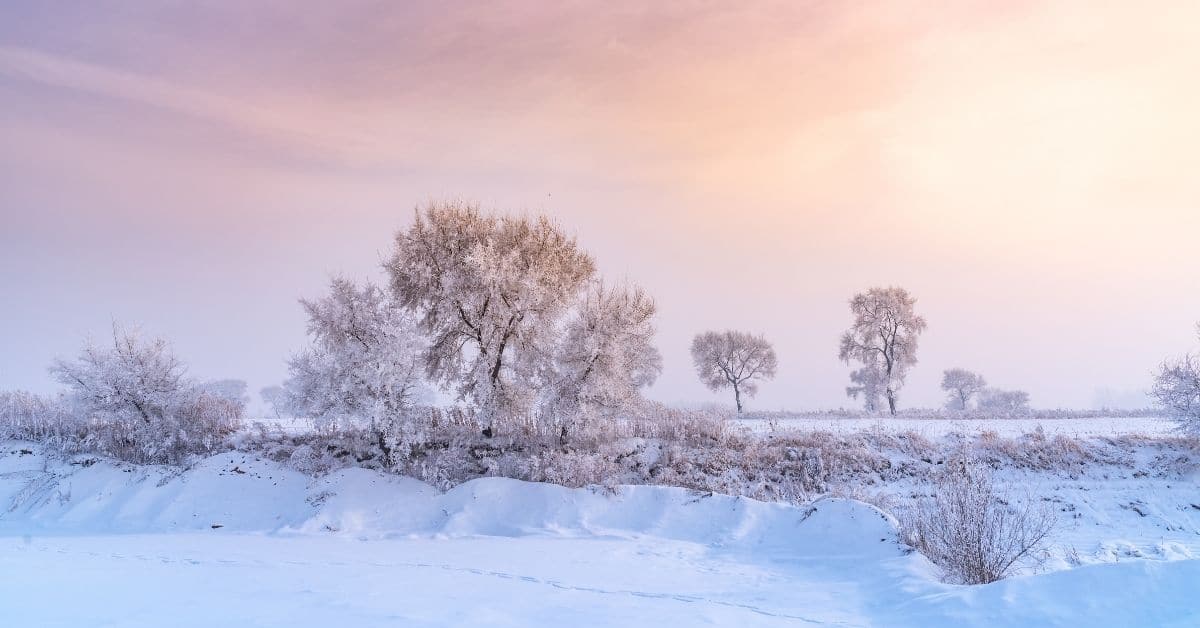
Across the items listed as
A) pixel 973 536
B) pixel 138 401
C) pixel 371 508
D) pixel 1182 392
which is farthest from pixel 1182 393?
pixel 138 401

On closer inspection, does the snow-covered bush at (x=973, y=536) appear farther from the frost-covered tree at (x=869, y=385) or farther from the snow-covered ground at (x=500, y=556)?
the frost-covered tree at (x=869, y=385)

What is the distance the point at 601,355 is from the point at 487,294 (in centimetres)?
484

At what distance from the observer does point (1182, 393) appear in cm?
2467

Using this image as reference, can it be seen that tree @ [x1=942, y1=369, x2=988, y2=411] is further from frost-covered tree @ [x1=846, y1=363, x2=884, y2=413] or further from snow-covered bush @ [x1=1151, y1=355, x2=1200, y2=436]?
snow-covered bush @ [x1=1151, y1=355, x2=1200, y2=436]

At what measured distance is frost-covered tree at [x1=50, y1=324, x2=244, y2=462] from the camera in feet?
72.0

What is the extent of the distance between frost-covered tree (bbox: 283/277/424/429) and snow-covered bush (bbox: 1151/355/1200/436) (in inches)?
1105

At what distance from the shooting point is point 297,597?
9578mm

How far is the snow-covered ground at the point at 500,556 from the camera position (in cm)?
852

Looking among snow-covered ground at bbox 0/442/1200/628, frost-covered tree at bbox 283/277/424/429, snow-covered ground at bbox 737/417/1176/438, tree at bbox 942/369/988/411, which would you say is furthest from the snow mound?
tree at bbox 942/369/988/411

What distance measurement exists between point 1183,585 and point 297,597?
1167cm

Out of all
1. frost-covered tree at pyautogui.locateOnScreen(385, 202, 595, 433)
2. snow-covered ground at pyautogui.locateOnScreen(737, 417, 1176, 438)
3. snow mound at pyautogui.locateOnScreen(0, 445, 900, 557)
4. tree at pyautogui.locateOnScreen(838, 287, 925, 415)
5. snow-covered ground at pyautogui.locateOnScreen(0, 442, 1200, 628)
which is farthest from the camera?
tree at pyautogui.locateOnScreen(838, 287, 925, 415)

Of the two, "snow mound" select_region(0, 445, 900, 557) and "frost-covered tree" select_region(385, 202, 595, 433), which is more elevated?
"frost-covered tree" select_region(385, 202, 595, 433)

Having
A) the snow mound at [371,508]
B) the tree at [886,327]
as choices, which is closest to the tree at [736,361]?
the tree at [886,327]

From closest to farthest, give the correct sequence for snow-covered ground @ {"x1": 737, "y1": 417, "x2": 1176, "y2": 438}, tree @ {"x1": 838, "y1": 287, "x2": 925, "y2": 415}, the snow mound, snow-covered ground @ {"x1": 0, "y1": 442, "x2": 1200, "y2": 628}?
snow-covered ground @ {"x1": 0, "y1": 442, "x2": 1200, "y2": 628} < the snow mound < snow-covered ground @ {"x1": 737, "y1": 417, "x2": 1176, "y2": 438} < tree @ {"x1": 838, "y1": 287, "x2": 925, "y2": 415}
